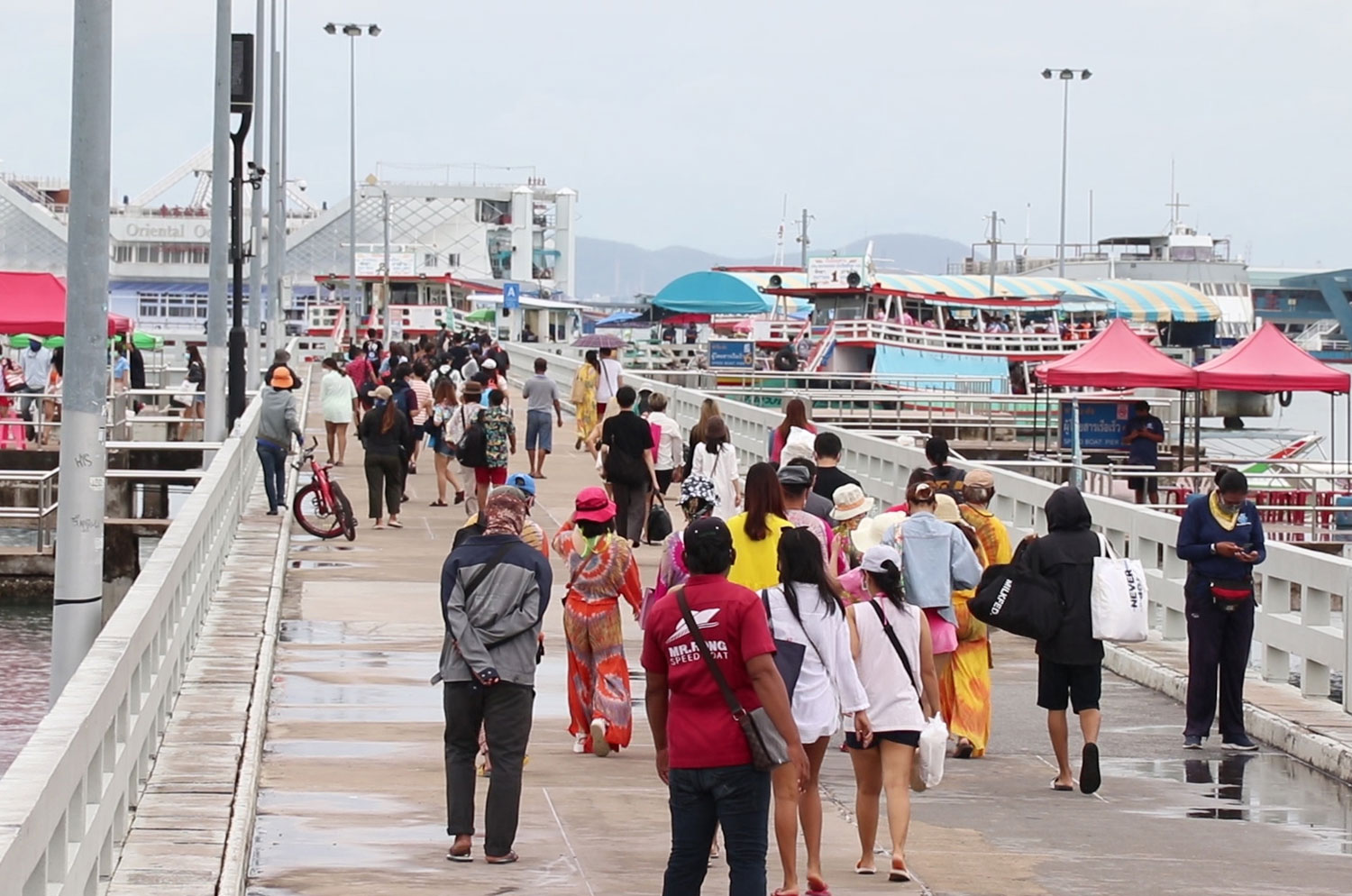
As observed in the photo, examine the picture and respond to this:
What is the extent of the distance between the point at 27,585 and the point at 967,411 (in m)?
25.1

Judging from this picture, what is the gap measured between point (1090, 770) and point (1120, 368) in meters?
18.7

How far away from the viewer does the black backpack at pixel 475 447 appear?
21.9 m

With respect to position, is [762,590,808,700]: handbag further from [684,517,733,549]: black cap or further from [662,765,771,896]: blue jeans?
[662,765,771,896]: blue jeans

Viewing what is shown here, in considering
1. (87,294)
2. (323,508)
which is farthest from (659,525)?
(323,508)

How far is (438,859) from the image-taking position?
9.37 meters

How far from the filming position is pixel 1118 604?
11.0 meters

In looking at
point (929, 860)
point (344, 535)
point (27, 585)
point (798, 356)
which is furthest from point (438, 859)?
point (798, 356)

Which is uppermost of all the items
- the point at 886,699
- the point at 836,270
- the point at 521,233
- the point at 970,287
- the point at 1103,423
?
the point at 521,233

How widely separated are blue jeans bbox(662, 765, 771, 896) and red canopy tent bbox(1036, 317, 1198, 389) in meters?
21.9

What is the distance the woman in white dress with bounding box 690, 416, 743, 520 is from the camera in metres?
17.8

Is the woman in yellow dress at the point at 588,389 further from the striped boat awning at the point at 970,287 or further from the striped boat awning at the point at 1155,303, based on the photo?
the striped boat awning at the point at 1155,303

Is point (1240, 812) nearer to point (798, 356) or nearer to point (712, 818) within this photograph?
point (712, 818)

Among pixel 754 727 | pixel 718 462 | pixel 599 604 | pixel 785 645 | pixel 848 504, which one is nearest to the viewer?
pixel 754 727

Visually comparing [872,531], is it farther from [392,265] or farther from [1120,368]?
[392,265]
